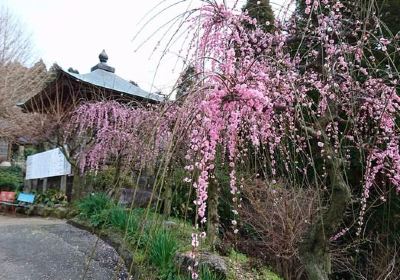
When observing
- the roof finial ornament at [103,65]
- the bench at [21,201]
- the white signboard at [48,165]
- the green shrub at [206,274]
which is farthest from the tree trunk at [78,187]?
the green shrub at [206,274]

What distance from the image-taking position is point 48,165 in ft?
30.1

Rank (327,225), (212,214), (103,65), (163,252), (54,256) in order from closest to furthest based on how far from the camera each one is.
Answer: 1. (327,225)
2. (163,252)
3. (212,214)
4. (54,256)
5. (103,65)

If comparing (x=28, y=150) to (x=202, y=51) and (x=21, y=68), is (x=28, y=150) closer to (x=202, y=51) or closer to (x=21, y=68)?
(x=21, y=68)

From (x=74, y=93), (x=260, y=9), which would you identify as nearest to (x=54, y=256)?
(x=260, y=9)

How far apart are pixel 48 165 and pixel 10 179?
264 cm

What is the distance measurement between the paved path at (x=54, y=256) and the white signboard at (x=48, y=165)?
2.79 meters

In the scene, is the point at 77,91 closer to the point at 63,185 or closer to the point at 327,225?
the point at 63,185

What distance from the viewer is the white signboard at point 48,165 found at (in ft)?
28.1

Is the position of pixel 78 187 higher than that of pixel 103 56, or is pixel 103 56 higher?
pixel 103 56

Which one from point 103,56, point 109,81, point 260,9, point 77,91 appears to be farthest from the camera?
point 103,56

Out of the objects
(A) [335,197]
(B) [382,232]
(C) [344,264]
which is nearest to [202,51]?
(A) [335,197]

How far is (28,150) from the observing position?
13.9m

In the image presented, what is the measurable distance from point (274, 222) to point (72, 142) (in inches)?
182

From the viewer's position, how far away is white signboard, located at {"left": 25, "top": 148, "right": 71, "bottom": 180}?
28.1ft
